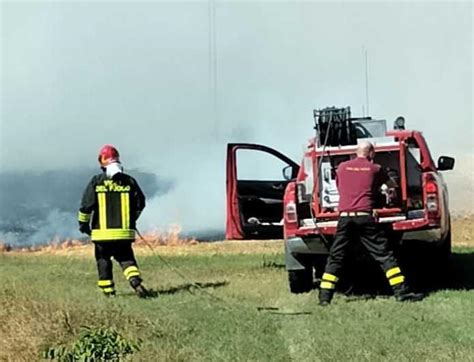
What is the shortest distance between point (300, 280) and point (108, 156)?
109 inches

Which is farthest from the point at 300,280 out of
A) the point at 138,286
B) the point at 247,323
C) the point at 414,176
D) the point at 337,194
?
the point at 247,323

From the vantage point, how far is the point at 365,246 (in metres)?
11.0

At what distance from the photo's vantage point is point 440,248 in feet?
39.6

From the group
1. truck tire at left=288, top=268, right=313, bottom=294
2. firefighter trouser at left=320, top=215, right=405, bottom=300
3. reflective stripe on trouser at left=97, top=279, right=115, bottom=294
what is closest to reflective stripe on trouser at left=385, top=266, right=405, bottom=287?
firefighter trouser at left=320, top=215, right=405, bottom=300

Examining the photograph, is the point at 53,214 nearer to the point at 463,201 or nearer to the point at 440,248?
the point at 463,201

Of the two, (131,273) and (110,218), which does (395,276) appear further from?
(110,218)

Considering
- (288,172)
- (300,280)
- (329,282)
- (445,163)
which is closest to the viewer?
(329,282)

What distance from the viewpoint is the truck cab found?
11.4 metres

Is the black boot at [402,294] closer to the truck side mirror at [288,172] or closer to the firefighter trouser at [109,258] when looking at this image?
the firefighter trouser at [109,258]

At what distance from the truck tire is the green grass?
16 centimetres

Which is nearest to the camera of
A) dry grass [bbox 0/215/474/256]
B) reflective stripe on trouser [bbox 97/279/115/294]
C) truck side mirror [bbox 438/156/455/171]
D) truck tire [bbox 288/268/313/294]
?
truck tire [bbox 288/268/313/294]

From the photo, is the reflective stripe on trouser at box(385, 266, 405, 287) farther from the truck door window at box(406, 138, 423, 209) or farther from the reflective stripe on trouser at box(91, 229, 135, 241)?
the reflective stripe on trouser at box(91, 229, 135, 241)

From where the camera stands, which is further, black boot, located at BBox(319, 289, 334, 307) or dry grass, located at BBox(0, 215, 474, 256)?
dry grass, located at BBox(0, 215, 474, 256)

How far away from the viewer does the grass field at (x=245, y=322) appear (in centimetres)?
792
